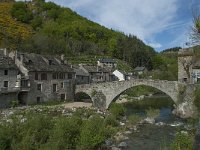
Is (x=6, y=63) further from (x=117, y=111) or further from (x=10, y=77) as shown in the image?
(x=117, y=111)

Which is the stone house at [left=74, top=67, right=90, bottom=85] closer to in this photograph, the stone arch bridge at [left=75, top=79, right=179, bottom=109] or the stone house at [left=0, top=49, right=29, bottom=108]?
the stone arch bridge at [left=75, top=79, right=179, bottom=109]

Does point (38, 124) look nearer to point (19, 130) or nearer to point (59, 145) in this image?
point (19, 130)

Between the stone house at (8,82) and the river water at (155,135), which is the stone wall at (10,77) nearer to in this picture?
the stone house at (8,82)

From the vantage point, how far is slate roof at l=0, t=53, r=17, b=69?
128 ft

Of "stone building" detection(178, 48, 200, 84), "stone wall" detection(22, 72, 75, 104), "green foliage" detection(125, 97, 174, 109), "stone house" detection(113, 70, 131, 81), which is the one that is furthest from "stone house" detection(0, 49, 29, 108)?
"stone house" detection(113, 70, 131, 81)

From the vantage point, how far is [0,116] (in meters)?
32.1

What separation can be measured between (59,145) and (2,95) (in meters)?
21.9

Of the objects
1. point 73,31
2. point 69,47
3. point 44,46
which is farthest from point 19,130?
point 73,31

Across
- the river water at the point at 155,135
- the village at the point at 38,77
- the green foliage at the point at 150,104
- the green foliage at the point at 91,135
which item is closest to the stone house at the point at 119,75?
the green foliage at the point at 150,104

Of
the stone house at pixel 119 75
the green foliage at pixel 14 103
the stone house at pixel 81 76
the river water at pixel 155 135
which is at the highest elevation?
the stone house at pixel 119 75

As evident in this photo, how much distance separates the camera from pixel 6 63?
39.8m

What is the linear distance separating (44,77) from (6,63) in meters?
6.35

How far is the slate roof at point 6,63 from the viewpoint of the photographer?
3894cm

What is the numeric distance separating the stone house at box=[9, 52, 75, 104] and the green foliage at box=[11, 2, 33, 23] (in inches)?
3630
